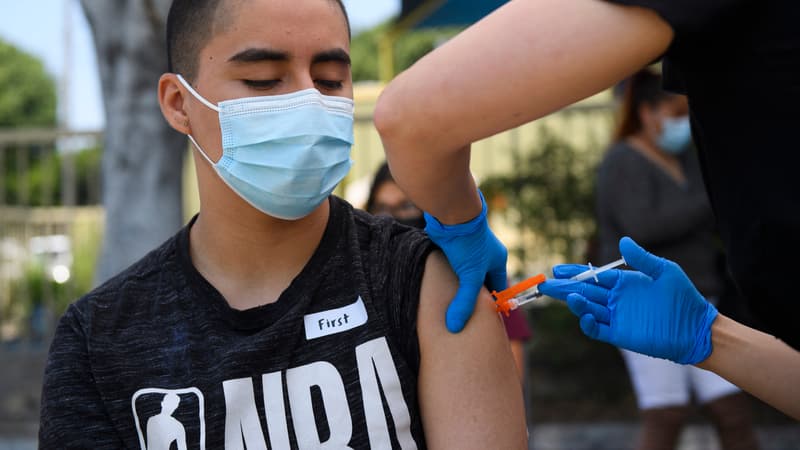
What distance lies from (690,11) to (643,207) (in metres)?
2.76

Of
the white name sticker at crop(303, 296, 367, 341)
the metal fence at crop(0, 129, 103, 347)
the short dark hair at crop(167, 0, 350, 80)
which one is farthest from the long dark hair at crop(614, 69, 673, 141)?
the metal fence at crop(0, 129, 103, 347)

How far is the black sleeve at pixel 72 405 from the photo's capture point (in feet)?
6.07

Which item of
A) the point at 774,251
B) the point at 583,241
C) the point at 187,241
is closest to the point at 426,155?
the point at 774,251

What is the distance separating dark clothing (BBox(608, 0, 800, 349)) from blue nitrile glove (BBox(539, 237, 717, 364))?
18.8 inches

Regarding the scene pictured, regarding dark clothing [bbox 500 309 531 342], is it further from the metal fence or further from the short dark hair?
the metal fence

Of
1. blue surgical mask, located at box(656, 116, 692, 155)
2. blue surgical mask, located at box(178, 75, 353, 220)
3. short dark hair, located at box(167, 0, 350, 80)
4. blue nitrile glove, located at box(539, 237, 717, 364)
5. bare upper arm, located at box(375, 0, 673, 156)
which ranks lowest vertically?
blue nitrile glove, located at box(539, 237, 717, 364)

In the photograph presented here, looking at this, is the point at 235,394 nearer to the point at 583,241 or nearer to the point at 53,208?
the point at 583,241

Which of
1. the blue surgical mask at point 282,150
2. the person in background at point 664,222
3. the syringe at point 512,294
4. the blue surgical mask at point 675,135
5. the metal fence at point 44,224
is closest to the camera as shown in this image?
the syringe at point 512,294

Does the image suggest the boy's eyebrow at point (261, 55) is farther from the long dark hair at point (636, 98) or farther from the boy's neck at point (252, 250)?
the long dark hair at point (636, 98)

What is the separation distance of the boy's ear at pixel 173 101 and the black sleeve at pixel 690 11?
129 cm

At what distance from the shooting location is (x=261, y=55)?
1.94 meters

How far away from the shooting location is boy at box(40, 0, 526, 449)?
5.88 ft

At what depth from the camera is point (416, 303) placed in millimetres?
1863

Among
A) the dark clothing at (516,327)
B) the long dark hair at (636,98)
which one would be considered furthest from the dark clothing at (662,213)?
the dark clothing at (516,327)
